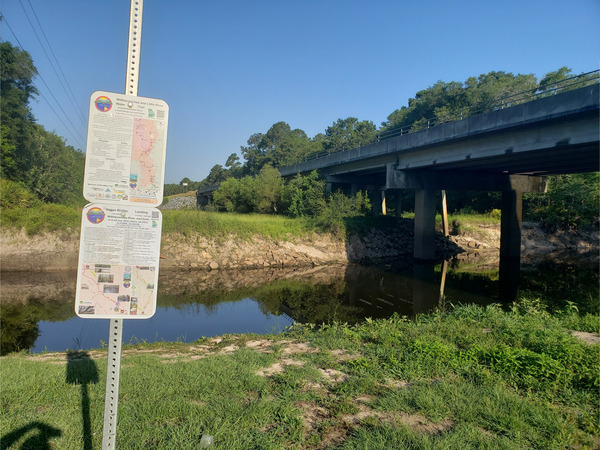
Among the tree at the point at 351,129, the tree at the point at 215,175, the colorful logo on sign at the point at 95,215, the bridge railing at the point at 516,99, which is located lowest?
the colorful logo on sign at the point at 95,215

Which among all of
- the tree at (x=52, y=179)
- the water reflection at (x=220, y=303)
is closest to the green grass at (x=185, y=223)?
the water reflection at (x=220, y=303)

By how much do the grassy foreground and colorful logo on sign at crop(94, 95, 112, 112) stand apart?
2.87m

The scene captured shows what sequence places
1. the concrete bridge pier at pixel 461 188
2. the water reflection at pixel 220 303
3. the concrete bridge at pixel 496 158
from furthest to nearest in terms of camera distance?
the concrete bridge pier at pixel 461 188
the concrete bridge at pixel 496 158
the water reflection at pixel 220 303

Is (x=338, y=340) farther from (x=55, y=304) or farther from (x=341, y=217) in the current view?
(x=341, y=217)

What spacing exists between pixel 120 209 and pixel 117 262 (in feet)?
1.27

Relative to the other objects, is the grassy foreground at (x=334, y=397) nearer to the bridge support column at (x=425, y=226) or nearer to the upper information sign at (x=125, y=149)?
the upper information sign at (x=125, y=149)

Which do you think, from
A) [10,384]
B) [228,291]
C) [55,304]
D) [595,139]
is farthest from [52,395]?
[595,139]

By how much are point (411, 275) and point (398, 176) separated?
736 cm

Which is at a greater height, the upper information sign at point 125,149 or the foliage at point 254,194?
the foliage at point 254,194

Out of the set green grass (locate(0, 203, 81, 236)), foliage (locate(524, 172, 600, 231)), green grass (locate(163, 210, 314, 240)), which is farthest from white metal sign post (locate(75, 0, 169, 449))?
foliage (locate(524, 172, 600, 231))

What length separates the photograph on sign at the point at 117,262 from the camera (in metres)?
2.74

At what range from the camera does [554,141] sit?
16141 mm

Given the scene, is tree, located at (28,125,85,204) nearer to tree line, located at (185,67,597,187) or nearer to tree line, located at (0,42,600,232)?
tree line, located at (0,42,600,232)

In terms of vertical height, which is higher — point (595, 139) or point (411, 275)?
point (595, 139)
